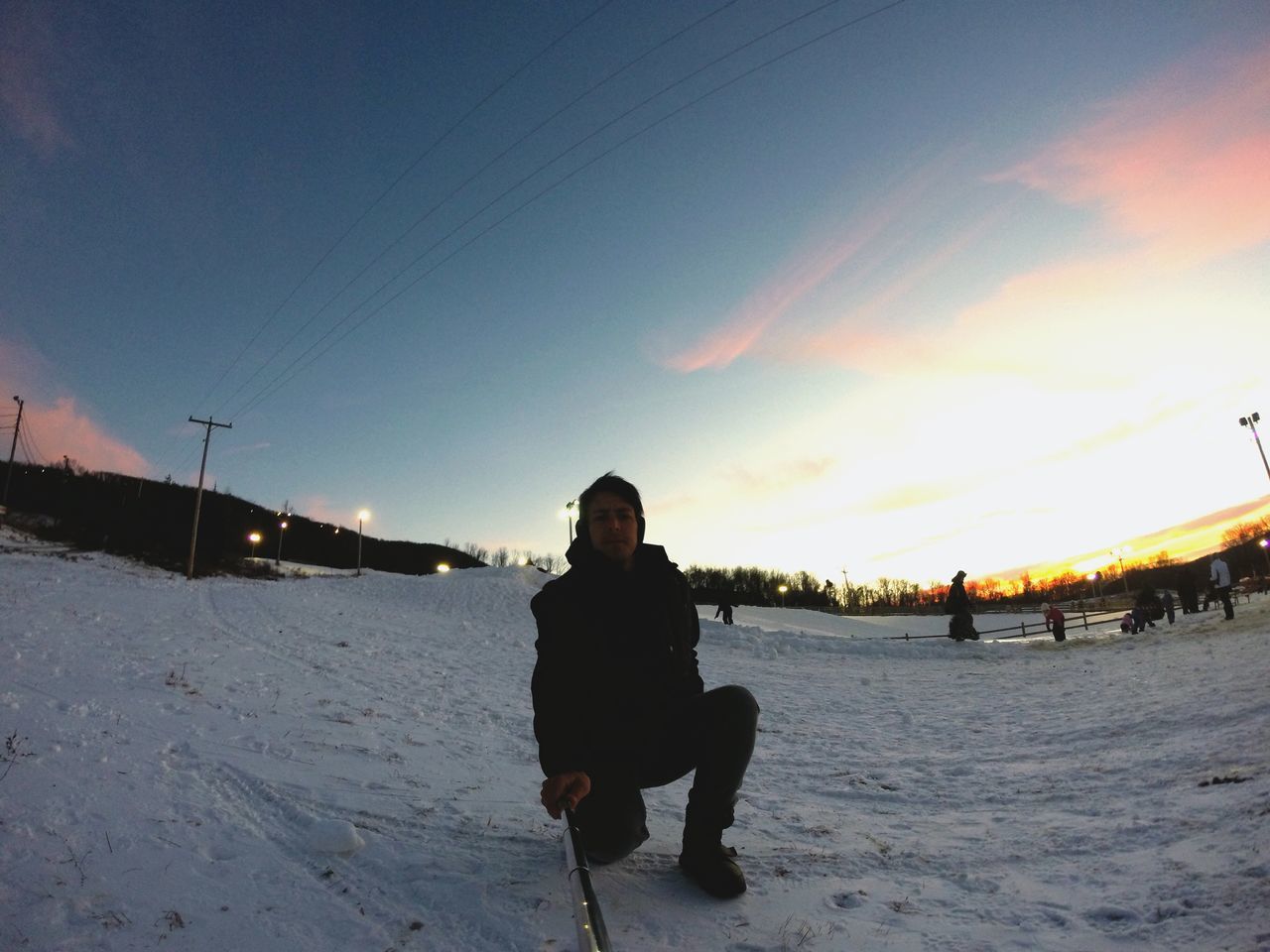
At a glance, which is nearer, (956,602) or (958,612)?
(958,612)

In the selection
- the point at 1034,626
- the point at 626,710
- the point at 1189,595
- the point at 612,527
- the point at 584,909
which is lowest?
the point at 1034,626

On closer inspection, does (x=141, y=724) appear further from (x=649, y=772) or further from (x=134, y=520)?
(x=134, y=520)

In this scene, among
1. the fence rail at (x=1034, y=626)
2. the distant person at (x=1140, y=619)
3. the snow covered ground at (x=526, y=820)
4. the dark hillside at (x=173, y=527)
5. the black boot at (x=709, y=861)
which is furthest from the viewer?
the dark hillside at (x=173, y=527)

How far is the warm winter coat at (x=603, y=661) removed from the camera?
2.68 metres

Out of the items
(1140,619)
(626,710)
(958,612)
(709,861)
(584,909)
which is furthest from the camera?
(1140,619)

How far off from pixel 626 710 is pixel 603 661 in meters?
0.24

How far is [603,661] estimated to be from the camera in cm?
283

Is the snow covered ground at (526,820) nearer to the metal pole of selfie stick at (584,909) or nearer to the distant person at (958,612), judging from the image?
the metal pole of selfie stick at (584,909)

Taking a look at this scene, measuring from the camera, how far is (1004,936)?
2.23 meters

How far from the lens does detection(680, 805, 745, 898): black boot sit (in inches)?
101

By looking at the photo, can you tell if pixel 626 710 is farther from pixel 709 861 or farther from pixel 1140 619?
pixel 1140 619

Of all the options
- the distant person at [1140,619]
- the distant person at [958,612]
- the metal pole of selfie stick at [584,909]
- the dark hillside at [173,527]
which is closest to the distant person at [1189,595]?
the distant person at [1140,619]

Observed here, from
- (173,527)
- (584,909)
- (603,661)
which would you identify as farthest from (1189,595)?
(173,527)

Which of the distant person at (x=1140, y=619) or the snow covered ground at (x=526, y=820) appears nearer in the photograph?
the snow covered ground at (x=526, y=820)
